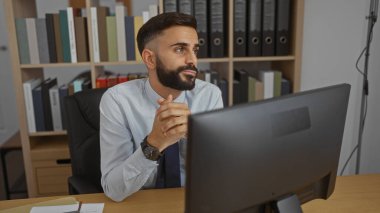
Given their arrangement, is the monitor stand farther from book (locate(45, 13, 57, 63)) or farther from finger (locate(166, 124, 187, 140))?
book (locate(45, 13, 57, 63))

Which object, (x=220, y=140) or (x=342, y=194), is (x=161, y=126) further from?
(x=342, y=194)

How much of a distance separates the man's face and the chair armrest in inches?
20.1

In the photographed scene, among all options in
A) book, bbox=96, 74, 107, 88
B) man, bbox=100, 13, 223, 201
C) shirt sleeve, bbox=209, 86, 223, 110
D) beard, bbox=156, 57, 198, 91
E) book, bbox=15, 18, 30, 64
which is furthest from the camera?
book, bbox=96, 74, 107, 88

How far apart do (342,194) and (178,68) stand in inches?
25.7

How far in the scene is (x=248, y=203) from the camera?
2.42ft

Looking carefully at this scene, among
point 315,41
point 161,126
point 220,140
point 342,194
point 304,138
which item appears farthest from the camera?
point 315,41

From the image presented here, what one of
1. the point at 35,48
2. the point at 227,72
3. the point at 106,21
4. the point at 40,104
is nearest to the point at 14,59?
the point at 35,48

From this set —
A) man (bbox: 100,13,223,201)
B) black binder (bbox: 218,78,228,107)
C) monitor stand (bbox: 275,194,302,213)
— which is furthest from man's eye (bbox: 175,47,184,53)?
black binder (bbox: 218,78,228,107)

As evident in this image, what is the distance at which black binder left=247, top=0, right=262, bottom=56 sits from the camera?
2.09 m

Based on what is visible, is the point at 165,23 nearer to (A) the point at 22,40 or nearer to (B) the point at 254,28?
(B) the point at 254,28

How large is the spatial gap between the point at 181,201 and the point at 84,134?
575 mm

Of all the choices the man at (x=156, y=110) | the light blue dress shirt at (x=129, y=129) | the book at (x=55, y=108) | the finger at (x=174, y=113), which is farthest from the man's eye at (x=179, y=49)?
the book at (x=55, y=108)

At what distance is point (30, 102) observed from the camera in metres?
2.13

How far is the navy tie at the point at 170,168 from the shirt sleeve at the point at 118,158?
0.10 m
